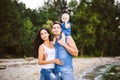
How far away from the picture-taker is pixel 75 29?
1706 inches

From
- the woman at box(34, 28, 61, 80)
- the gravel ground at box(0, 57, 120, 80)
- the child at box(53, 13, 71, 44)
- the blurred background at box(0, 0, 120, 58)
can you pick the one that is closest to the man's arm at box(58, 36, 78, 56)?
the child at box(53, 13, 71, 44)

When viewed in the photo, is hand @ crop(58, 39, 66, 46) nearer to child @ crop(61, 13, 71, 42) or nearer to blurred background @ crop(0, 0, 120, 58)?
child @ crop(61, 13, 71, 42)

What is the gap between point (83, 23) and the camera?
42812mm

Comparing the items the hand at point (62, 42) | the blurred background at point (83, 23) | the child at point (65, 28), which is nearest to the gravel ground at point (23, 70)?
the child at point (65, 28)

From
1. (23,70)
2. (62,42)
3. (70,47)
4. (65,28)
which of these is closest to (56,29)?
(65,28)

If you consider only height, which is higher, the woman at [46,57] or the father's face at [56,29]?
the father's face at [56,29]

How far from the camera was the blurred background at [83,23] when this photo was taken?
38056mm

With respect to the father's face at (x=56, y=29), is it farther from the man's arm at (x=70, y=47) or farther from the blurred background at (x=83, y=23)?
the blurred background at (x=83, y=23)

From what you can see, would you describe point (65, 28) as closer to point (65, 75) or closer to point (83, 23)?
point (65, 75)

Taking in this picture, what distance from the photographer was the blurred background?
125 ft

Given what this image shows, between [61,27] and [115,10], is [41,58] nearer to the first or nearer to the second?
[61,27]

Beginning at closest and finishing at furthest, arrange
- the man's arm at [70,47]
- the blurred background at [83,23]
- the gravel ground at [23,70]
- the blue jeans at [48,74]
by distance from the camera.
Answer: the man's arm at [70,47] < the blue jeans at [48,74] < the gravel ground at [23,70] < the blurred background at [83,23]

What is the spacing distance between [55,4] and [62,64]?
4382 cm

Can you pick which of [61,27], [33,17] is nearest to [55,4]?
[33,17]
